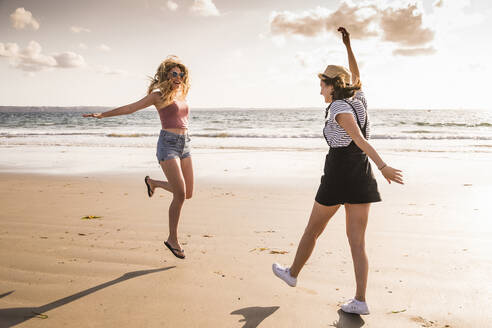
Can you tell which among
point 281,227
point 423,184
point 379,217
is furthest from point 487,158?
point 281,227

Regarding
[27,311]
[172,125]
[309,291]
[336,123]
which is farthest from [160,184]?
[336,123]

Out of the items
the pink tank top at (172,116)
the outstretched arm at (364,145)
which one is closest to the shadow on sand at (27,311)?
the pink tank top at (172,116)

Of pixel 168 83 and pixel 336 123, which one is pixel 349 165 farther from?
pixel 168 83

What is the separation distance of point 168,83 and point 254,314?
256cm

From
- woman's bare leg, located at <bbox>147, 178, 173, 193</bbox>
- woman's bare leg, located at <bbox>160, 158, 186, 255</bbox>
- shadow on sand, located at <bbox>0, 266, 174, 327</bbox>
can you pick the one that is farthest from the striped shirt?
shadow on sand, located at <bbox>0, 266, 174, 327</bbox>

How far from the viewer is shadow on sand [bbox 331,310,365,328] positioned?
2822mm

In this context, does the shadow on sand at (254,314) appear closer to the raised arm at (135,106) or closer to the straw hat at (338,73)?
the straw hat at (338,73)

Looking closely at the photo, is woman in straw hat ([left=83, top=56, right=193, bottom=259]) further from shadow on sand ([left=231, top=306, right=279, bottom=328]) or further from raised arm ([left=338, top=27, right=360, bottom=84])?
raised arm ([left=338, top=27, right=360, bottom=84])

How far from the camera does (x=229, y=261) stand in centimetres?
411

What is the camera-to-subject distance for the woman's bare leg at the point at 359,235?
109 inches

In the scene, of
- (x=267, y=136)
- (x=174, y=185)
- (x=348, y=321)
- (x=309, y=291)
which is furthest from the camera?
(x=267, y=136)

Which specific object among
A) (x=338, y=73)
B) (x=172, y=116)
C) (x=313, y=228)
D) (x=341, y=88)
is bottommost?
(x=313, y=228)

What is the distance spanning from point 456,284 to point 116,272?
3407 millimetres

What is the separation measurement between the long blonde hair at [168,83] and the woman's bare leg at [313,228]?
2066 millimetres
